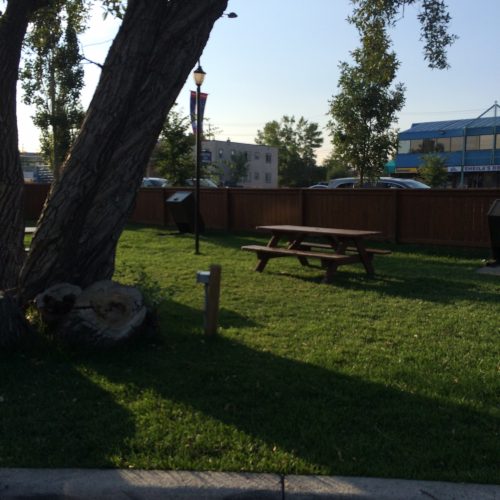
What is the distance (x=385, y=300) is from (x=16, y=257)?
4.45 metres

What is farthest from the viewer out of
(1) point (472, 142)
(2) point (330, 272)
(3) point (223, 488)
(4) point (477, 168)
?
(1) point (472, 142)

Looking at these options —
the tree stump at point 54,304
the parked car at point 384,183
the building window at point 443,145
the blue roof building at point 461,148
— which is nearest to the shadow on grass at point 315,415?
the tree stump at point 54,304

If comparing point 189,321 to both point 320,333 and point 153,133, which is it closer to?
point 320,333

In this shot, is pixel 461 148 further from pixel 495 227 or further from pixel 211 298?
pixel 211 298

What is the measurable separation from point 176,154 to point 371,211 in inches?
480

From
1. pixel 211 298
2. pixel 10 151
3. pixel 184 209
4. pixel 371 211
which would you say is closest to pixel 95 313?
pixel 211 298

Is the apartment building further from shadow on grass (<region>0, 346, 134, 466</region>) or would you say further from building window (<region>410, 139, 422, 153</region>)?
shadow on grass (<region>0, 346, 134, 466</region>)

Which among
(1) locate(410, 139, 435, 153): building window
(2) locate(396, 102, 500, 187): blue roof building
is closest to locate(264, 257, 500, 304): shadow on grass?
(2) locate(396, 102, 500, 187): blue roof building

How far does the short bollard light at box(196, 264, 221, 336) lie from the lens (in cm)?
574

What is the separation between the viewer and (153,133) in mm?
5867

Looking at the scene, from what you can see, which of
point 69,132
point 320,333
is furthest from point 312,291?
point 69,132

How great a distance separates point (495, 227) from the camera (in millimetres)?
10711

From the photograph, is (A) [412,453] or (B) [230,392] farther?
(B) [230,392]

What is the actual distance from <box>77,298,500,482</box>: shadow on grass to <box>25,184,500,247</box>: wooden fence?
8793mm
